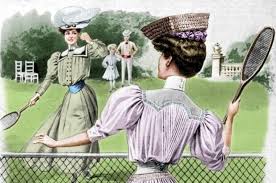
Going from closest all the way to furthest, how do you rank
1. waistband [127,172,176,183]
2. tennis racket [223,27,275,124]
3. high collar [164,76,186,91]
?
waistband [127,172,176,183]
high collar [164,76,186,91]
tennis racket [223,27,275,124]

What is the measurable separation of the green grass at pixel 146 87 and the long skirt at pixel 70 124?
0.09ft

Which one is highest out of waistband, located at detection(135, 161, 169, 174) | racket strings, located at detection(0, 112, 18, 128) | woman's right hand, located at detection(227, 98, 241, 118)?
woman's right hand, located at detection(227, 98, 241, 118)

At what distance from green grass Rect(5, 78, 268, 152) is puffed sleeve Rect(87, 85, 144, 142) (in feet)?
0.16

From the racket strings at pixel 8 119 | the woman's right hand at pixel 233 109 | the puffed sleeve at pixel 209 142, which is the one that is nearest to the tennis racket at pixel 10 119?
A: the racket strings at pixel 8 119

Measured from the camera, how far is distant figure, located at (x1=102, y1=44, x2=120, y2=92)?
2.95 metres

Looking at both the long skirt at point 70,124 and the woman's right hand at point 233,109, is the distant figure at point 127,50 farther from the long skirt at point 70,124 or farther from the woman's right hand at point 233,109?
the woman's right hand at point 233,109

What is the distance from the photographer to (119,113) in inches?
112

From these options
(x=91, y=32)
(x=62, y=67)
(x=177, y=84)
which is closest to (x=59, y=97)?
(x=62, y=67)

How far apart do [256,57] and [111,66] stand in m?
0.63

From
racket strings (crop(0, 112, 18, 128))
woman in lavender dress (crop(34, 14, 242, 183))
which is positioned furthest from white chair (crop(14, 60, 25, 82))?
woman in lavender dress (crop(34, 14, 242, 183))

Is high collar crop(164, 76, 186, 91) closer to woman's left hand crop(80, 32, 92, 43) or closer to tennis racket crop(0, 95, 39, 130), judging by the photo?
woman's left hand crop(80, 32, 92, 43)

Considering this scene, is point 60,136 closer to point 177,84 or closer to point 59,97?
point 59,97

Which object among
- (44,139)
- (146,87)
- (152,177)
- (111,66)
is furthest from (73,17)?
(152,177)

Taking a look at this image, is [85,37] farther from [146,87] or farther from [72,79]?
[146,87]
